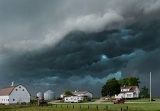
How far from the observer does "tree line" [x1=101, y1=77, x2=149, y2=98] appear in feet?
405

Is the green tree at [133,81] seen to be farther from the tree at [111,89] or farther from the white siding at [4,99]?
the white siding at [4,99]

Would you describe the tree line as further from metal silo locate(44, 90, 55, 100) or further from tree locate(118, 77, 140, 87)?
metal silo locate(44, 90, 55, 100)

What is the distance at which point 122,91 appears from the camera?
488 feet

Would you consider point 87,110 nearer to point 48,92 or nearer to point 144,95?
point 144,95

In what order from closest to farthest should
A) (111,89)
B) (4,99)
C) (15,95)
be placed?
(15,95) → (4,99) → (111,89)

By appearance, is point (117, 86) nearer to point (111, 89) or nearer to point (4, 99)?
point (111, 89)

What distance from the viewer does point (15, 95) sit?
11100cm

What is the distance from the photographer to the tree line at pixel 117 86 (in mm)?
123500

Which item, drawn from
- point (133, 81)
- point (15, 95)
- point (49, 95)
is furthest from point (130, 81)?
point (15, 95)

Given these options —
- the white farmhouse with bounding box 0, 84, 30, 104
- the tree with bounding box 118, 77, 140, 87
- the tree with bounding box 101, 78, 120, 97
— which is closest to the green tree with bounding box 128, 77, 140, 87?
the tree with bounding box 118, 77, 140, 87

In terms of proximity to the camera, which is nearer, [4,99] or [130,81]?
[4,99]

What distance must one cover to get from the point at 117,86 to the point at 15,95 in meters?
45.9

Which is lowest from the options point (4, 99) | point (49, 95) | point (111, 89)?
point (49, 95)

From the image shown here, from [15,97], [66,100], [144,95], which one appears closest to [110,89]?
[66,100]
